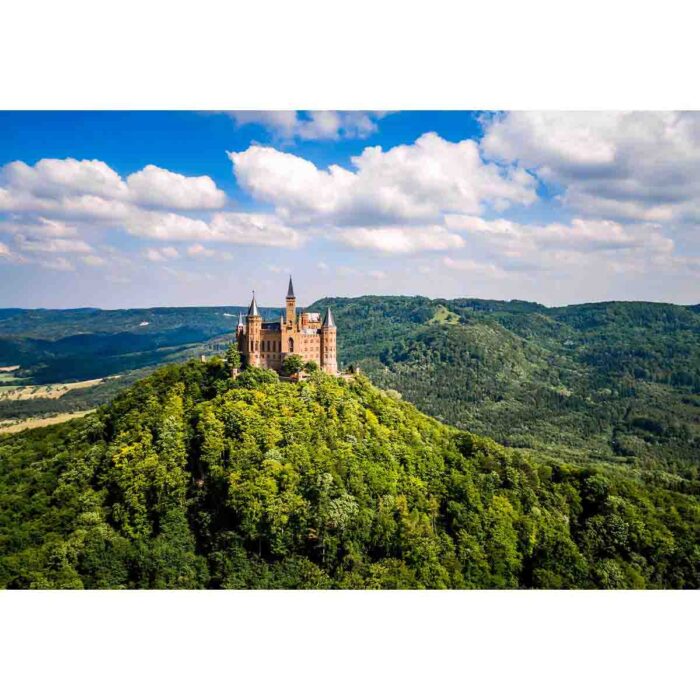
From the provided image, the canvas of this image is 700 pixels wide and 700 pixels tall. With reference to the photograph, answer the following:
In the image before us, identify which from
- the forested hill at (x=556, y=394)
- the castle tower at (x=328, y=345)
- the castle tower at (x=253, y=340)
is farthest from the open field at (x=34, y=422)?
the forested hill at (x=556, y=394)

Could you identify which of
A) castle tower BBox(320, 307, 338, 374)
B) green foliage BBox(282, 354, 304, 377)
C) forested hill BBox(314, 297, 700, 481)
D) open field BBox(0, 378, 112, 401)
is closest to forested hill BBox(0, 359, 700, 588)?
green foliage BBox(282, 354, 304, 377)

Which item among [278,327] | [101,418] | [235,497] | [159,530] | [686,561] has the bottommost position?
[686,561]

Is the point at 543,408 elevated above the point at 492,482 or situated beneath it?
situated beneath

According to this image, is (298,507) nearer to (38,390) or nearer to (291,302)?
(291,302)

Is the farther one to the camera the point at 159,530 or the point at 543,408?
the point at 543,408

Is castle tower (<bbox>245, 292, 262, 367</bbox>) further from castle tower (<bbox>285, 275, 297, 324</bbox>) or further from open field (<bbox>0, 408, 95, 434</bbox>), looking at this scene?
open field (<bbox>0, 408, 95, 434</bbox>)

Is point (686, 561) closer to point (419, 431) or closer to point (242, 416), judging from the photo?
point (419, 431)

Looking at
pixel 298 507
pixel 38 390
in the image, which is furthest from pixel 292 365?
pixel 38 390

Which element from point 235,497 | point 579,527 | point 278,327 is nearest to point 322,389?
point 278,327
